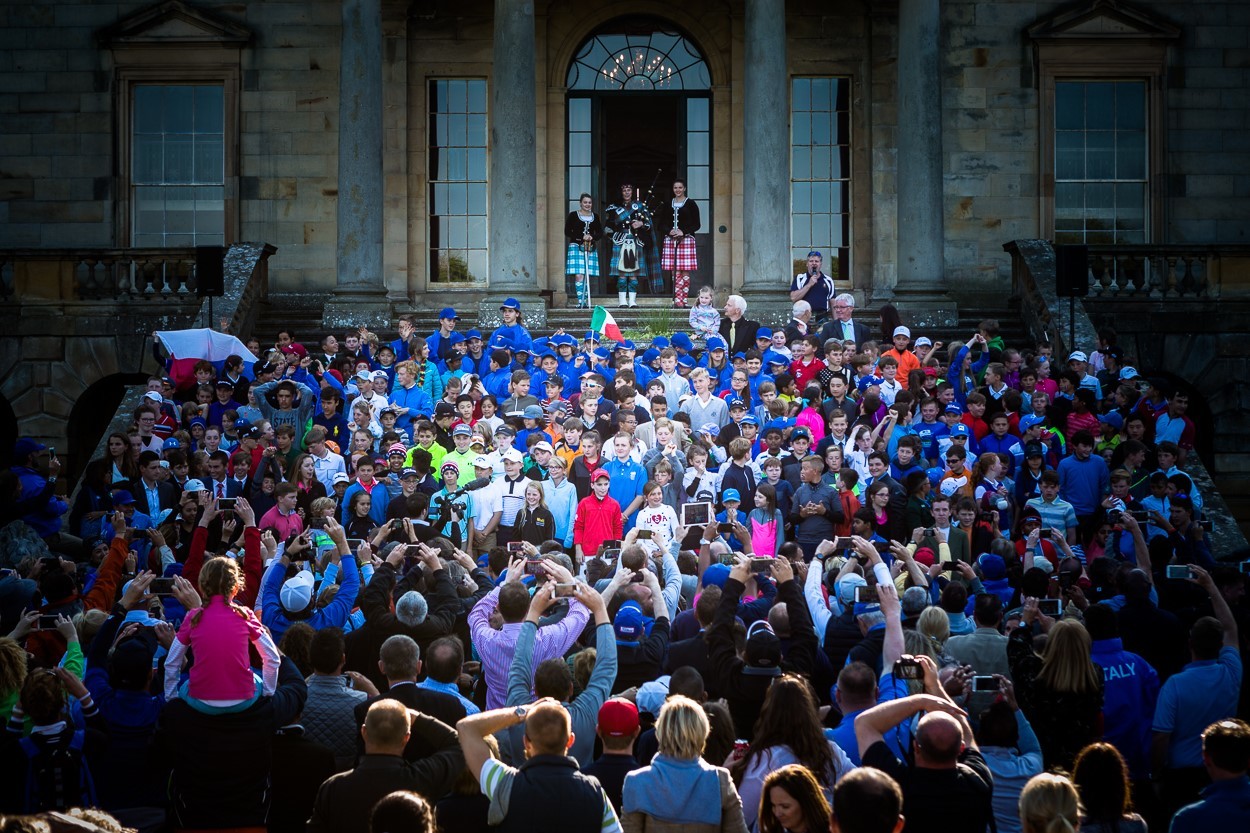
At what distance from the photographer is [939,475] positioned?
52.1 feet

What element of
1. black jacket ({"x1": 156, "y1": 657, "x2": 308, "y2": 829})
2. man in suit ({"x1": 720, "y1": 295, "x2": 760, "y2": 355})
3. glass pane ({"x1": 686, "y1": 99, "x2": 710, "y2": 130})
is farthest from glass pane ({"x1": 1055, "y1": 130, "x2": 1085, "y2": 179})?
black jacket ({"x1": 156, "y1": 657, "x2": 308, "y2": 829})

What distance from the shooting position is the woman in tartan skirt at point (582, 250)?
23.9 meters

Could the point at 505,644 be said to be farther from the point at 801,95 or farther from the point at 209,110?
the point at 209,110

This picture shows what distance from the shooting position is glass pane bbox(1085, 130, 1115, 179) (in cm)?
2659

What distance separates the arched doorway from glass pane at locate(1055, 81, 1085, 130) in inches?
231

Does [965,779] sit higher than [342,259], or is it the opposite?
[342,259]

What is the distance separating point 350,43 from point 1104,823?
19.3 metres

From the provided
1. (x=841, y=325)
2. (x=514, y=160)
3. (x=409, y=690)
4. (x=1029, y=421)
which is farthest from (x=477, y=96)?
(x=409, y=690)

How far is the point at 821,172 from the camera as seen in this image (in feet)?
88.0

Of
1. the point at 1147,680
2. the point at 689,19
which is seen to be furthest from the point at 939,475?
the point at 689,19

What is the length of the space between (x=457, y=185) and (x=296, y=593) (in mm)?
17219

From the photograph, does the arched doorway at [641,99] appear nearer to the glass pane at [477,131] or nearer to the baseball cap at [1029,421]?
the glass pane at [477,131]

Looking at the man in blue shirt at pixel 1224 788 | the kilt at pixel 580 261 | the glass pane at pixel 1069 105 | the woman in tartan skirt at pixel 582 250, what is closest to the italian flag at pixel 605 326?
the woman in tartan skirt at pixel 582 250

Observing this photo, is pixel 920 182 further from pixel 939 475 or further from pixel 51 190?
pixel 51 190
